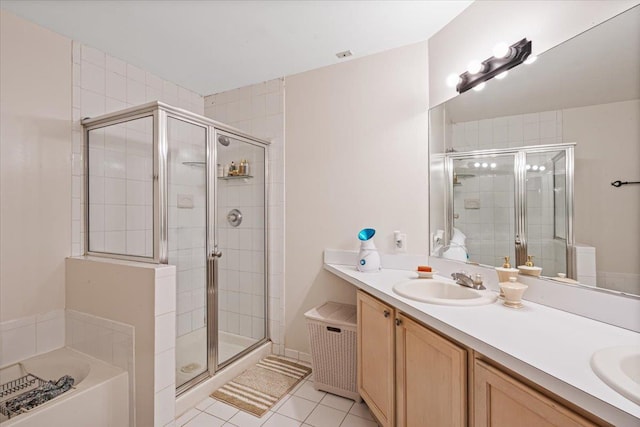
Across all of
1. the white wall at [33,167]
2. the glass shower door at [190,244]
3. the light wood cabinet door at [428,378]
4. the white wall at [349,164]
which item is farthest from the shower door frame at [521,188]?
the white wall at [33,167]

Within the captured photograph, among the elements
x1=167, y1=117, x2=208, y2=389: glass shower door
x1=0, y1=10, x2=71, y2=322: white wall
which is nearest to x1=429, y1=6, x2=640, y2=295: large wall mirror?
x1=167, y1=117, x2=208, y2=389: glass shower door

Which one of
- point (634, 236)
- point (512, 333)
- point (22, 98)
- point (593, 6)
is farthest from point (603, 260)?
point (22, 98)

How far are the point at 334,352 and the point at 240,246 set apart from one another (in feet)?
3.76

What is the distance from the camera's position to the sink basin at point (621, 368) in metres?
0.60

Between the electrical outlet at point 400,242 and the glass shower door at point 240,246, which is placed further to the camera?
the glass shower door at point 240,246

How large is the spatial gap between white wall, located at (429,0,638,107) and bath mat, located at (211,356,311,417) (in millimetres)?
2204

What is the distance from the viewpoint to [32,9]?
1664 mm

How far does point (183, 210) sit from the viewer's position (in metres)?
2.04

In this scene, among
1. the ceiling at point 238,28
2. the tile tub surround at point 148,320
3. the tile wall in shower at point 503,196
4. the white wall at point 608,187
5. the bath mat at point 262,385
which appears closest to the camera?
the white wall at point 608,187

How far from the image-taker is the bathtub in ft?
4.21

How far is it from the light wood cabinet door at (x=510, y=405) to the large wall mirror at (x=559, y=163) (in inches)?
24.0

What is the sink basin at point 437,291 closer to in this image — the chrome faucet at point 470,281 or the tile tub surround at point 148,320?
the chrome faucet at point 470,281

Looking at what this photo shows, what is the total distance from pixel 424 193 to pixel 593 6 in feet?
3.82

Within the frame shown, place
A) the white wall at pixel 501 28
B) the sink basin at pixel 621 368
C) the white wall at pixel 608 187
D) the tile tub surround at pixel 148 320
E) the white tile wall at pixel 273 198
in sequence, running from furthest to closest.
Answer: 1. the white tile wall at pixel 273 198
2. the tile tub surround at pixel 148 320
3. the white wall at pixel 501 28
4. the white wall at pixel 608 187
5. the sink basin at pixel 621 368
